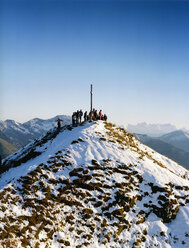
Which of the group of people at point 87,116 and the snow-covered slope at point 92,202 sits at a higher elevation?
the group of people at point 87,116

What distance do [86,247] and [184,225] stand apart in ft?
35.0

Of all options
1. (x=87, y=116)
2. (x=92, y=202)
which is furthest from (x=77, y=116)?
(x=92, y=202)

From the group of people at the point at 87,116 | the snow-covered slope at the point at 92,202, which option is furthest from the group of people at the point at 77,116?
the snow-covered slope at the point at 92,202

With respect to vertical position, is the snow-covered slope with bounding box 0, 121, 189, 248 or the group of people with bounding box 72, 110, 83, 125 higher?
the group of people with bounding box 72, 110, 83, 125

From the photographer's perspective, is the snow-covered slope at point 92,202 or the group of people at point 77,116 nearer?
the snow-covered slope at point 92,202

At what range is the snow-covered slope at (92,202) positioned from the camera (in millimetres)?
16734

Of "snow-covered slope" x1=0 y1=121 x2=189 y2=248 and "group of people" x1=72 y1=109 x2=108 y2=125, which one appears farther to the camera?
"group of people" x1=72 y1=109 x2=108 y2=125

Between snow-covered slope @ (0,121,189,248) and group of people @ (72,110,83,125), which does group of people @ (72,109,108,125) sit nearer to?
group of people @ (72,110,83,125)

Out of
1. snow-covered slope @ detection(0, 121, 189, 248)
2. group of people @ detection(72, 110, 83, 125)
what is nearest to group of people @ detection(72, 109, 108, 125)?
group of people @ detection(72, 110, 83, 125)

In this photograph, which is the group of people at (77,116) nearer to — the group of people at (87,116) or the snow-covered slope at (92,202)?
the group of people at (87,116)

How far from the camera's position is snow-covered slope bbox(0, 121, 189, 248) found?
16.7 meters

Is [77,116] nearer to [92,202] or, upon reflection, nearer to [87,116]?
[87,116]

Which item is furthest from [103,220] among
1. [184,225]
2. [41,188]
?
[184,225]

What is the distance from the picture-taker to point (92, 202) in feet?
67.8
